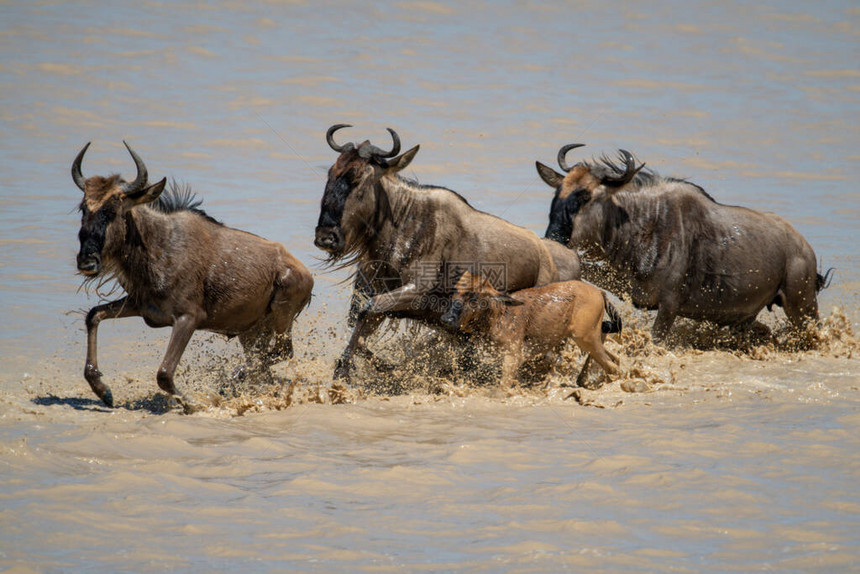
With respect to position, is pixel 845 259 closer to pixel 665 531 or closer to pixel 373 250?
pixel 373 250

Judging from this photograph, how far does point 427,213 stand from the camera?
10.3 metres

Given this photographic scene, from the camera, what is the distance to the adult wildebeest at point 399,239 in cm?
995

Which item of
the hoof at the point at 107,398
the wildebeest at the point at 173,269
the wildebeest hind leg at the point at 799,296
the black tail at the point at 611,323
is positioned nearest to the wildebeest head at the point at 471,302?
the black tail at the point at 611,323

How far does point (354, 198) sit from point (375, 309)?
100cm

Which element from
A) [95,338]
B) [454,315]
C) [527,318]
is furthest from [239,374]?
[527,318]

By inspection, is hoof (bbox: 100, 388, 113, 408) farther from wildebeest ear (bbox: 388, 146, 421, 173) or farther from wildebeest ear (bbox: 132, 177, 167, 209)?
wildebeest ear (bbox: 388, 146, 421, 173)

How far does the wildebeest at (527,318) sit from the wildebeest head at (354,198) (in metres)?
1.02

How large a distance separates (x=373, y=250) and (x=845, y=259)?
9269 mm

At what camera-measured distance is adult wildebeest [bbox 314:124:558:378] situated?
9953 mm

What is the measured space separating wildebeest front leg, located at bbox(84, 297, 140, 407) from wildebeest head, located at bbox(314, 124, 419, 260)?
1674mm

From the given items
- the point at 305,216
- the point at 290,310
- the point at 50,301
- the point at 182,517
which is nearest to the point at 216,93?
the point at 305,216

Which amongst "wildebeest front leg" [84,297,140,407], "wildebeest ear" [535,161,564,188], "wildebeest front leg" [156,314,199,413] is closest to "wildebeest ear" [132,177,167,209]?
"wildebeest front leg" [84,297,140,407]

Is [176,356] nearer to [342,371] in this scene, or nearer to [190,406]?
[190,406]

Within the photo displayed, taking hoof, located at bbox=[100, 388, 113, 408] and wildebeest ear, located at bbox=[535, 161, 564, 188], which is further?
wildebeest ear, located at bbox=[535, 161, 564, 188]
